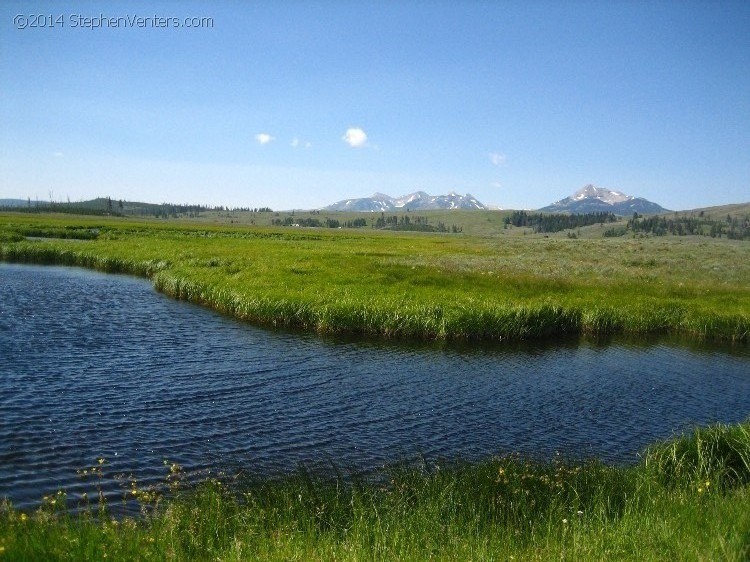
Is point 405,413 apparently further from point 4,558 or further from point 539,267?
point 539,267

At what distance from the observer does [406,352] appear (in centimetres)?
2603

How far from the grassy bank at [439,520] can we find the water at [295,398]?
6.36 ft

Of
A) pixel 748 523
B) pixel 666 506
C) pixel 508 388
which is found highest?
pixel 748 523

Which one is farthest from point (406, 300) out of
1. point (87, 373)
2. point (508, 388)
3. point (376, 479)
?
point (376, 479)

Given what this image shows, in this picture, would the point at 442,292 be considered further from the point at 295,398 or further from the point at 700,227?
the point at 700,227

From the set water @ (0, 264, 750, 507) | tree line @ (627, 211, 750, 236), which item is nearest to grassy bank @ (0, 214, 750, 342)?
water @ (0, 264, 750, 507)

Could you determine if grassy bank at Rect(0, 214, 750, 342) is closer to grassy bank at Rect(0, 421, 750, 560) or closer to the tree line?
grassy bank at Rect(0, 421, 750, 560)

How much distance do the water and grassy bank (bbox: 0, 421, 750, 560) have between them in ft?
6.36

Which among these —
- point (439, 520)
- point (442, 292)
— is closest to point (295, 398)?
point (439, 520)

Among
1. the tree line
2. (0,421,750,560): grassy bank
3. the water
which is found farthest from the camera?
the tree line

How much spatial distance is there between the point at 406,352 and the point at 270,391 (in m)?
8.85

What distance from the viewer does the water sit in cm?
1337

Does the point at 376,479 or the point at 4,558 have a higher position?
the point at 4,558

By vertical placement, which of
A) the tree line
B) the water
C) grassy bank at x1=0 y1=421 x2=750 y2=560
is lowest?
the water
